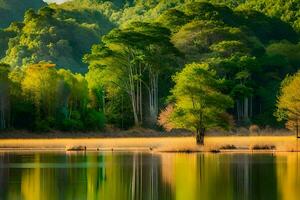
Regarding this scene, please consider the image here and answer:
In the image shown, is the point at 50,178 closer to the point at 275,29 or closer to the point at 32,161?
the point at 32,161

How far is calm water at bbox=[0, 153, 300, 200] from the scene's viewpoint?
91.2ft

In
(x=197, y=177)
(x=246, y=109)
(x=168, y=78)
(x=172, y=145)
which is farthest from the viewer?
(x=168, y=78)

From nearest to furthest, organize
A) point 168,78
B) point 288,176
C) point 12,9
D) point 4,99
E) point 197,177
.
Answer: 1. point 288,176
2. point 197,177
3. point 4,99
4. point 168,78
5. point 12,9

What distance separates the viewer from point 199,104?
59844 millimetres

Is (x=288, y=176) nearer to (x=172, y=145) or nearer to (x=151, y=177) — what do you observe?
(x=151, y=177)

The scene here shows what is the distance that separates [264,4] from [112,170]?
332 feet

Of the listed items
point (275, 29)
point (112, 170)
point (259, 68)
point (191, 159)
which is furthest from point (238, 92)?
point (112, 170)

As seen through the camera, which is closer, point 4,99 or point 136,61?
point 4,99

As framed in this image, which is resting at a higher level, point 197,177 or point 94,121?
point 94,121

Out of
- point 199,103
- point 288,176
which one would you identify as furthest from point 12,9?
point 288,176

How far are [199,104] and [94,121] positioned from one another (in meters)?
27.1

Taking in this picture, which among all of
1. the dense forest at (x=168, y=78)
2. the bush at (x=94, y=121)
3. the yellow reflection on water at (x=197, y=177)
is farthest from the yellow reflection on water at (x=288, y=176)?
the bush at (x=94, y=121)

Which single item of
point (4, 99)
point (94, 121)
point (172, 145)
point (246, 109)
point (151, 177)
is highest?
point (4, 99)

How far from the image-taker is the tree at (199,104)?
2343 inches
